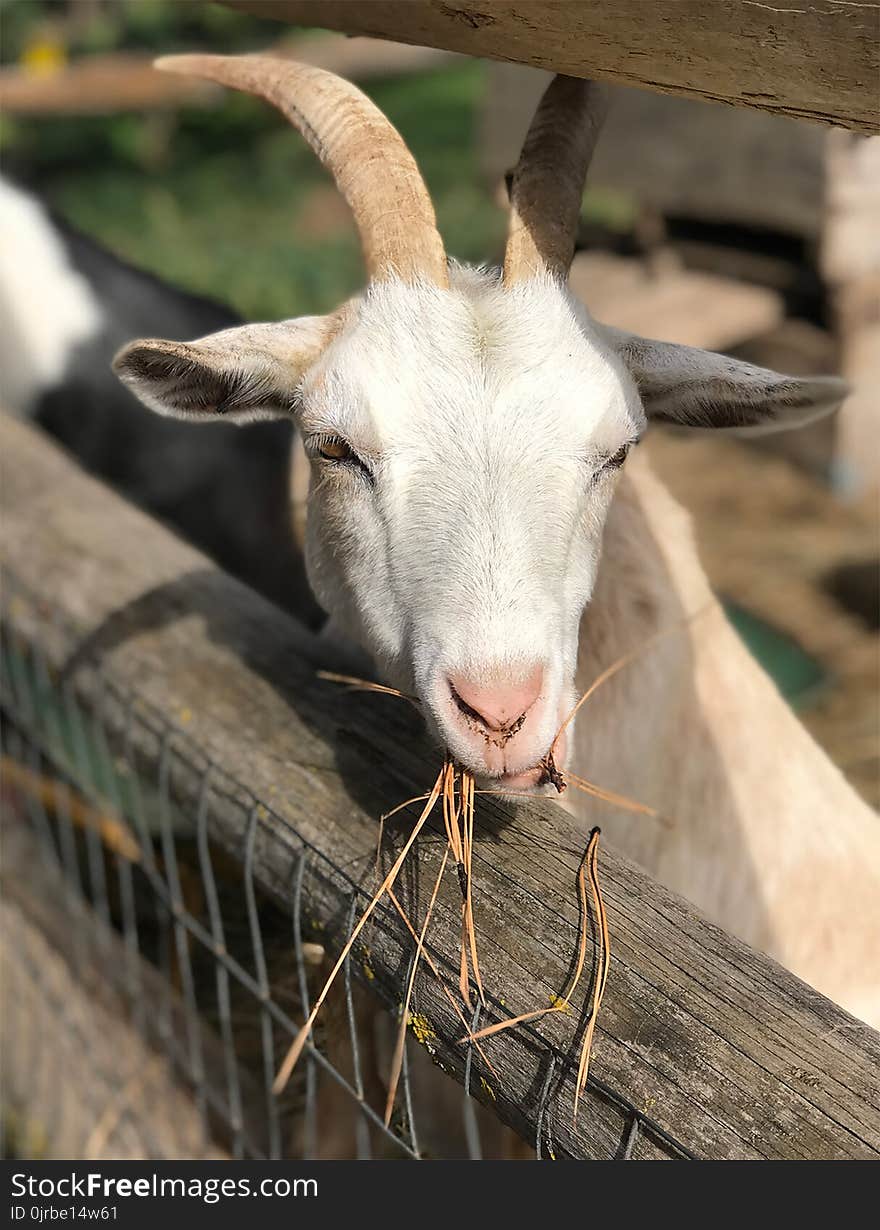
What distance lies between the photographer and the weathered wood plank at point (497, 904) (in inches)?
47.3

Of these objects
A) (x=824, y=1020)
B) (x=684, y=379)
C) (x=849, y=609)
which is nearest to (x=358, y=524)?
(x=684, y=379)

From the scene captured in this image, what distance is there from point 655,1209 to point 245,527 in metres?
3.29

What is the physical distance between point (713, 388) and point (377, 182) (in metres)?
0.61

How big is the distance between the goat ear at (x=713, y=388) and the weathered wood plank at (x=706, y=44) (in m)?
0.53

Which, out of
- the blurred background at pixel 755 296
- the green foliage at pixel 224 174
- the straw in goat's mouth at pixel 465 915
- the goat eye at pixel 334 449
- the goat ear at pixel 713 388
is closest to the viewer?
the straw in goat's mouth at pixel 465 915

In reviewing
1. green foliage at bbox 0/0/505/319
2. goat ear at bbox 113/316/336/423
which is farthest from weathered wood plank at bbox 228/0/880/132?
green foliage at bbox 0/0/505/319

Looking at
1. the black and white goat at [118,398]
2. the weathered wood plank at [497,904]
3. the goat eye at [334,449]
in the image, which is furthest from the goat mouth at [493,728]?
the black and white goat at [118,398]

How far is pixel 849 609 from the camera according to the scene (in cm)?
523

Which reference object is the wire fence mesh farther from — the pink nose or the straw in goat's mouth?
the pink nose

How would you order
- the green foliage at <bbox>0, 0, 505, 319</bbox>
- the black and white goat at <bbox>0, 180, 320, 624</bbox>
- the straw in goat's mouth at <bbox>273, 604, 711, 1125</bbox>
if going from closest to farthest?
the straw in goat's mouth at <bbox>273, 604, 711, 1125</bbox> < the black and white goat at <bbox>0, 180, 320, 624</bbox> < the green foliage at <bbox>0, 0, 505, 319</bbox>

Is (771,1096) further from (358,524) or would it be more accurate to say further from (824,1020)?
(358,524)

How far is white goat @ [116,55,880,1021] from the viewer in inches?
64.3

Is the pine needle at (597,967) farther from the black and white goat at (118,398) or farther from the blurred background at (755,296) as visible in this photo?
the black and white goat at (118,398)

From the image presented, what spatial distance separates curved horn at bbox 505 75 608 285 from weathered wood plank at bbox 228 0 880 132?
0.89ft
